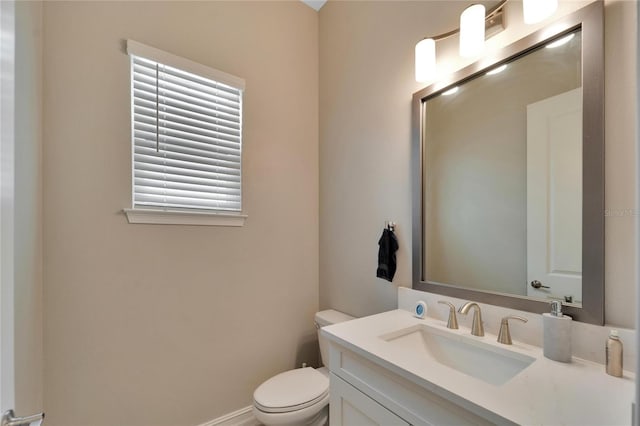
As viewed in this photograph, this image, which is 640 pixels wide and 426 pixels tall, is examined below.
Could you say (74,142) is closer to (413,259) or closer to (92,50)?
(92,50)

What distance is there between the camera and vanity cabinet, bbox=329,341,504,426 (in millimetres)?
693

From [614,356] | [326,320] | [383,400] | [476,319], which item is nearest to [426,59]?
[476,319]

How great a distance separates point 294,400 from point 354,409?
516 mm

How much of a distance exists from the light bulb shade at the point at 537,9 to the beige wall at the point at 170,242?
1380 mm

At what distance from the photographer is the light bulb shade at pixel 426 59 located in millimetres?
1256

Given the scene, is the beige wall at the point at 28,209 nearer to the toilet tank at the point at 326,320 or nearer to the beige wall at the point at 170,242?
the beige wall at the point at 170,242

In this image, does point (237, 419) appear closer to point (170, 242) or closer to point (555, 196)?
point (170, 242)

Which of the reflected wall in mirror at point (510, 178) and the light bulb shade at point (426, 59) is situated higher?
the light bulb shade at point (426, 59)

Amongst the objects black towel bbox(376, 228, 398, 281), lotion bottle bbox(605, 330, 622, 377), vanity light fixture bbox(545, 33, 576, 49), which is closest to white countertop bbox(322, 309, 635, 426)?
lotion bottle bbox(605, 330, 622, 377)

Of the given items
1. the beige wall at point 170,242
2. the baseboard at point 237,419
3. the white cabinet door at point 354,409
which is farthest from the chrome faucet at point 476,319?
the baseboard at point 237,419

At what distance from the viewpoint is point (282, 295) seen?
6.24ft

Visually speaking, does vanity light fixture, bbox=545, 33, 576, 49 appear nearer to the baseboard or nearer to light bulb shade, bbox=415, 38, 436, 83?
light bulb shade, bbox=415, 38, 436, 83

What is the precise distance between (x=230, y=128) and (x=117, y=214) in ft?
2.57

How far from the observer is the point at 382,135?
1.59 m
